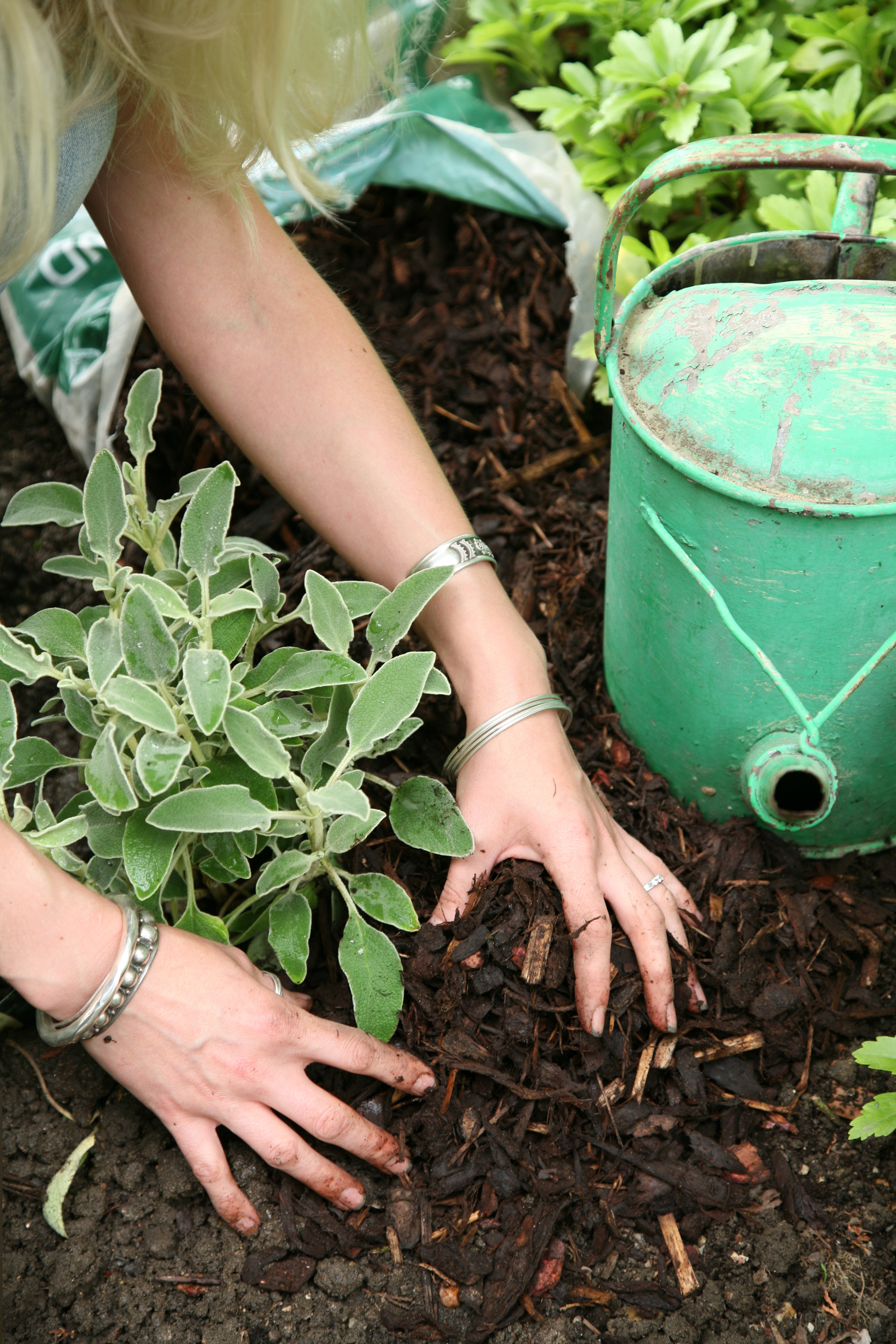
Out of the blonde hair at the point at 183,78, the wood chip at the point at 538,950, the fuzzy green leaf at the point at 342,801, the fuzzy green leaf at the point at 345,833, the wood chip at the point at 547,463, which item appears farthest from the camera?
the wood chip at the point at 547,463

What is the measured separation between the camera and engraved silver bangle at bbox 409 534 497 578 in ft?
4.33

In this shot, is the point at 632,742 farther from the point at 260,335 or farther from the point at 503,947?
the point at 260,335

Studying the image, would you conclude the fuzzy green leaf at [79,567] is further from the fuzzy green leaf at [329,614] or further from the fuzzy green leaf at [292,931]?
the fuzzy green leaf at [292,931]

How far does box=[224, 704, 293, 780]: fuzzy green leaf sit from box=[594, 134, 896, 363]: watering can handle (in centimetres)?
72

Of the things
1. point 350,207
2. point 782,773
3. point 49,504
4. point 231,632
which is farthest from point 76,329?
point 782,773

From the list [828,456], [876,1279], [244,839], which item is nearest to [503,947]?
[244,839]

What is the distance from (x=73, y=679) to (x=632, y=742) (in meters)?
0.83

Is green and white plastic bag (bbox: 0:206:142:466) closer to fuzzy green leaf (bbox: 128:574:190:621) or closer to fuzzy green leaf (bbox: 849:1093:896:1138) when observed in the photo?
fuzzy green leaf (bbox: 128:574:190:621)

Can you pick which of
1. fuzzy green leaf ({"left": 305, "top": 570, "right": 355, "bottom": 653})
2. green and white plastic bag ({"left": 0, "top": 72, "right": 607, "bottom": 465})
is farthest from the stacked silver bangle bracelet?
green and white plastic bag ({"left": 0, "top": 72, "right": 607, "bottom": 465})

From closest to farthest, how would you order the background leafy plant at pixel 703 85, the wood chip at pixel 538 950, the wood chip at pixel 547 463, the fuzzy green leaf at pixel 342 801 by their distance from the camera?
the fuzzy green leaf at pixel 342 801
the wood chip at pixel 538 950
the background leafy plant at pixel 703 85
the wood chip at pixel 547 463

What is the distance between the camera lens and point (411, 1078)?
3.96ft

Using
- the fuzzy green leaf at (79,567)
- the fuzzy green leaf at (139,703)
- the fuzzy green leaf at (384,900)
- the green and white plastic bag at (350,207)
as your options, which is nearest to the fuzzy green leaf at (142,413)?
the fuzzy green leaf at (79,567)

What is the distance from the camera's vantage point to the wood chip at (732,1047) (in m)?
1.32

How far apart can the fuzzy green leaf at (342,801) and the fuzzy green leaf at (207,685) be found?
0.13 m
